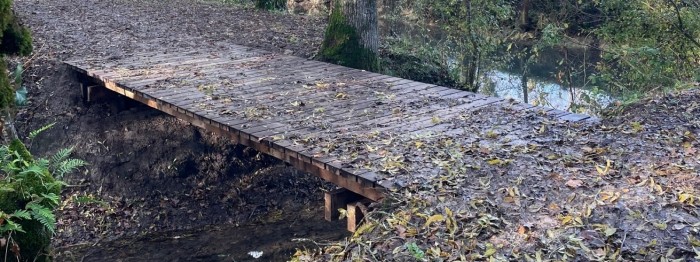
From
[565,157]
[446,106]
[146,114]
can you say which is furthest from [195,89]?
[565,157]

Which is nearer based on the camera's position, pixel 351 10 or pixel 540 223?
pixel 540 223

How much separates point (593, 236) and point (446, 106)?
3.23 metres

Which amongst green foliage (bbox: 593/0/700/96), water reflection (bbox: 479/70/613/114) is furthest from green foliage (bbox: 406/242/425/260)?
water reflection (bbox: 479/70/613/114)

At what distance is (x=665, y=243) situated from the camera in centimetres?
389

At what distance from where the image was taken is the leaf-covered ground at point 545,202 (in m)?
3.97

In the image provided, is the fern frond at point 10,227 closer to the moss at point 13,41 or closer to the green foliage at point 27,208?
the green foliage at point 27,208

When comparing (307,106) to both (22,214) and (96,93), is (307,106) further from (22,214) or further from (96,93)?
(96,93)

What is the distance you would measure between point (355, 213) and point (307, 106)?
205 centimetres

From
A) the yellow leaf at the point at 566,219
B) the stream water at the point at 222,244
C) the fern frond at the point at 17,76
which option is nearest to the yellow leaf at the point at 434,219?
the yellow leaf at the point at 566,219

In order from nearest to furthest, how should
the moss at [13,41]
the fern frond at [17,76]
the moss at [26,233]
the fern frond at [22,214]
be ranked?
the fern frond at [22,214] < the moss at [26,233] < the moss at [13,41] < the fern frond at [17,76]

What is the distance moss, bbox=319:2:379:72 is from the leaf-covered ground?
492 centimetres

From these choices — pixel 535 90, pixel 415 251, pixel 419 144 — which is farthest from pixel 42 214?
pixel 535 90

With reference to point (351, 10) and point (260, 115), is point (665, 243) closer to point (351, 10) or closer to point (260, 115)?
point (260, 115)

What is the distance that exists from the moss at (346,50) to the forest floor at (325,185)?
828 mm
